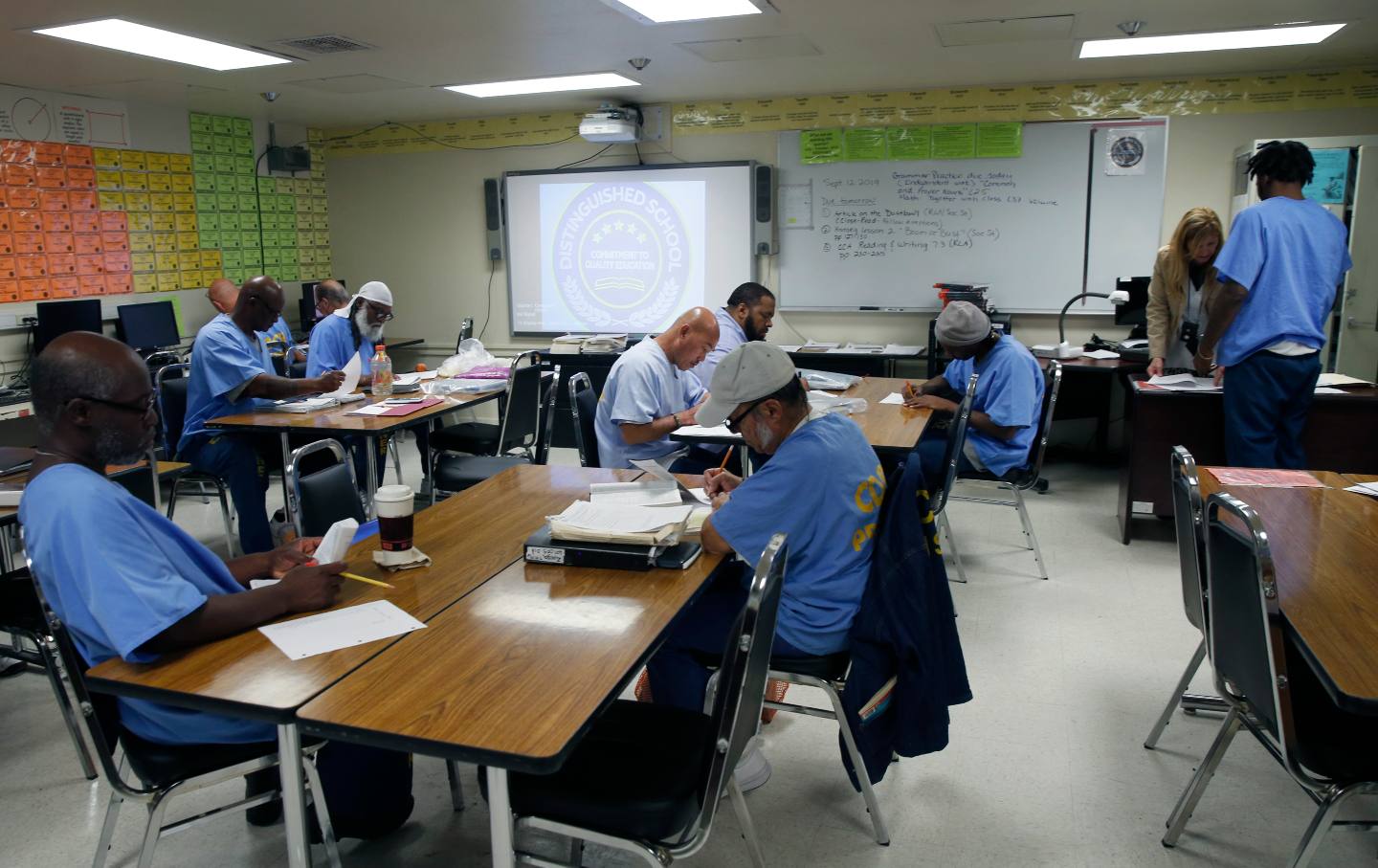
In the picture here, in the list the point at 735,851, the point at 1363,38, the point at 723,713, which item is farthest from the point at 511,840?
the point at 1363,38

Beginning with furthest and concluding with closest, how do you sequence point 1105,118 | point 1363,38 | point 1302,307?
point 1105,118 < point 1363,38 < point 1302,307

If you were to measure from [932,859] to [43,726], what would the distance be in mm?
2680

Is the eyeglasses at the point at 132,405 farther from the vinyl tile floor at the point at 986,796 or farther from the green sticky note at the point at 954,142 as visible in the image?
the green sticky note at the point at 954,142

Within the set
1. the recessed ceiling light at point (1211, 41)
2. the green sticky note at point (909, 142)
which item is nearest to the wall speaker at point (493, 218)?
the green sticky note at point (909, 142)

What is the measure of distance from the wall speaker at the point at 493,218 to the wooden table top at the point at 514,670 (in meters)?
6.01

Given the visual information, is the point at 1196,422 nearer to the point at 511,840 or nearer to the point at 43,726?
the point at 511,840

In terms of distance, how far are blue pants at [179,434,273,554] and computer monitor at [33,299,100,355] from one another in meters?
2.24

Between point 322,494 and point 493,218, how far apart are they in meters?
5.51

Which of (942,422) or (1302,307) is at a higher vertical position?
(1302,307)

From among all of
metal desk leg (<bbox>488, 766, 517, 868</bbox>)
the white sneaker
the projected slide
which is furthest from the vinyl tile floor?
the projected slide

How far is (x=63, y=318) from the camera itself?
5836mm

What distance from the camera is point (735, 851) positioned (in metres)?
2.26

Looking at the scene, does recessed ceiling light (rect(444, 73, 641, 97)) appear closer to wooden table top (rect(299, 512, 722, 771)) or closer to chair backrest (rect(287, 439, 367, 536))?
chair backrest (rect(287, 439, 367, 536))

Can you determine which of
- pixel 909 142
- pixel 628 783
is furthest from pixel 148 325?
pixel 628 783
